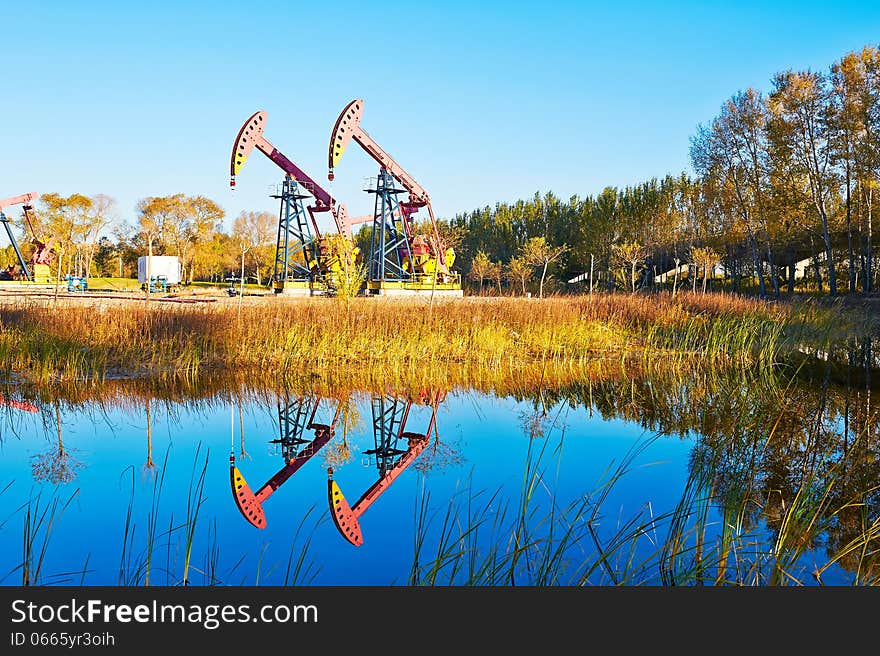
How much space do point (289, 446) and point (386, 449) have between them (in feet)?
2.36

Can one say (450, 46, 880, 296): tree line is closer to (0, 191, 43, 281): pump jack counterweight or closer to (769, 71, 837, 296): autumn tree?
(769, 71, 837, 296): autumn tree

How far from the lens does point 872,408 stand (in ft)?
20.5

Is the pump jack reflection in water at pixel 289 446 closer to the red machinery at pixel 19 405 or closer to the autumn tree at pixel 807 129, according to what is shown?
the red machinery at pixel 19 405

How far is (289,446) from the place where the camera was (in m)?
5.00

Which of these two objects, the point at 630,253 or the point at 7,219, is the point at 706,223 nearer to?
the point at 630,253

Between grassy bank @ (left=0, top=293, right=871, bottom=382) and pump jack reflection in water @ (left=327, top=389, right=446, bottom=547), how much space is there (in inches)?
64.5

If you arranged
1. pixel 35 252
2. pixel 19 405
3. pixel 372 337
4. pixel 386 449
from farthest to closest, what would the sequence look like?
1. pixel 35 252
2. pixel 372 337
3. pixel 19 405
4. pixel 386 449

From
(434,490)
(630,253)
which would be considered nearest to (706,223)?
(630,253)

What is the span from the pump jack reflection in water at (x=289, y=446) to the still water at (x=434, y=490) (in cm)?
2

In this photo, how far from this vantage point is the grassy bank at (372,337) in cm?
827

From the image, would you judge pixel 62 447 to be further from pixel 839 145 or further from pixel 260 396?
pixel 839 145

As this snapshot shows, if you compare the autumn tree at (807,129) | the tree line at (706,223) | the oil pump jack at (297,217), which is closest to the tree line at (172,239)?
the tree line at (706,223)

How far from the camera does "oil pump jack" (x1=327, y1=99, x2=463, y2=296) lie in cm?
2262
